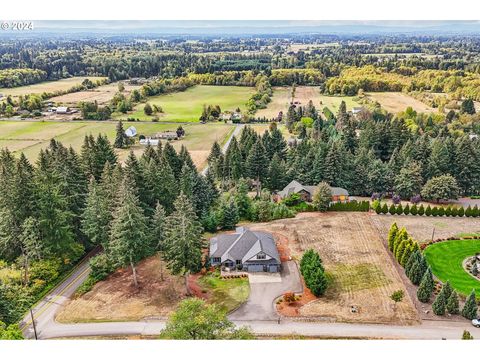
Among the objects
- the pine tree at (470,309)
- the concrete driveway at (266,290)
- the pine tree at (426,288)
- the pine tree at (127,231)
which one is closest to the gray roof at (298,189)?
the concrete driveway at (266,290)

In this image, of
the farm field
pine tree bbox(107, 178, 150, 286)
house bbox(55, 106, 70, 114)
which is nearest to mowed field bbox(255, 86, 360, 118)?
the farm field

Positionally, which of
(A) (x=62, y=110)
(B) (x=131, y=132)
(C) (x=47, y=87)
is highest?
(C) (x=47, y=87)

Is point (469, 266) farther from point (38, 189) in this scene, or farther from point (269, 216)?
point (38, 189)

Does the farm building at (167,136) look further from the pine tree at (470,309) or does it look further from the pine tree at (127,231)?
the pine tree at (470,309)

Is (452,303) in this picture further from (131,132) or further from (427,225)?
(131,132)

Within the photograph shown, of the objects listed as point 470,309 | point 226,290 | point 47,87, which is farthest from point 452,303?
point 47,87

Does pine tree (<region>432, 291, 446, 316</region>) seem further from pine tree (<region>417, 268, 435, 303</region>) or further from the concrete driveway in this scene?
the concrete driveway

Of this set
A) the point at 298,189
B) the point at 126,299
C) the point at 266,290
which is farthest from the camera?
the point at 298,189

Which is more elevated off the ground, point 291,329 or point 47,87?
point 47,87
